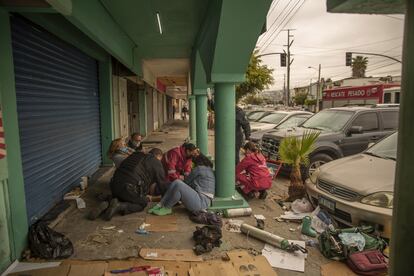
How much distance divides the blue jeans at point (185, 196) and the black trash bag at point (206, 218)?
14cm

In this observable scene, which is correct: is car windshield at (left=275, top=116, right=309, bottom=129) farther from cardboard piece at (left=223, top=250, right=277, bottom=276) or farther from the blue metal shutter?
cardboard piece at (left=223, top=250, right=277, bottom=276)

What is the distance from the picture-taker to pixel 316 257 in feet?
12.1

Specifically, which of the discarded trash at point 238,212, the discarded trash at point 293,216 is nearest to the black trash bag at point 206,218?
the discarded trash at point 238,212

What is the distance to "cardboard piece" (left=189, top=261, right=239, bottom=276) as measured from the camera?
3280 millimetres

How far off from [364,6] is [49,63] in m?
4.88

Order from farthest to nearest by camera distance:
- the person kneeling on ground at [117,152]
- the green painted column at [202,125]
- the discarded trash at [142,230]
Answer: the green painted column at [202,125] < the person kneeling on ground at [117,152] < the discarded trash at [142,230]

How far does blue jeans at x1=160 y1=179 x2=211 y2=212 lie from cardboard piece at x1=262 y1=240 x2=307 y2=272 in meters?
1.33

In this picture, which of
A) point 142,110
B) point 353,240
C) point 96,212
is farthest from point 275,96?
point 353,240

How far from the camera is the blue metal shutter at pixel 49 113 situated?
412cm

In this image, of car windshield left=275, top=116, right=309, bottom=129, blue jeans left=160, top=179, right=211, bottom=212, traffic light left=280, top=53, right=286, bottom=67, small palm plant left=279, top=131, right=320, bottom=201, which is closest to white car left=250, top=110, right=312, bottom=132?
car windshield left=275, top=116, right=309, bottom=129

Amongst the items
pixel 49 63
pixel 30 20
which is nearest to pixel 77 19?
pixel 30 20

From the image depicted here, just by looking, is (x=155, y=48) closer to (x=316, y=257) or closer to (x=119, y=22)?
(x=119, y=22)

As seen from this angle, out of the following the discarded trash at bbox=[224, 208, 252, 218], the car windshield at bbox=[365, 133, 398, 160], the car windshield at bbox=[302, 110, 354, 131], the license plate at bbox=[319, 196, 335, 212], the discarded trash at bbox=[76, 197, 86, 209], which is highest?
the car windshield at bbox=[302, 110, 354, 131]

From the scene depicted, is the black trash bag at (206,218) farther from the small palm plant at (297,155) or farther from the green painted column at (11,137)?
the green painted column at (11,137)
